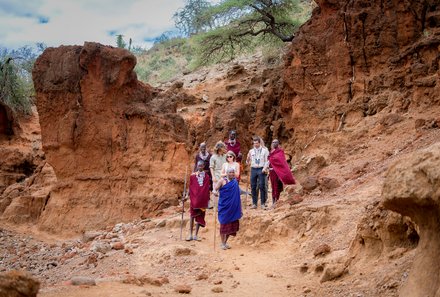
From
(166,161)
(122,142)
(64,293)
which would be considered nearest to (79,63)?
(122,142)

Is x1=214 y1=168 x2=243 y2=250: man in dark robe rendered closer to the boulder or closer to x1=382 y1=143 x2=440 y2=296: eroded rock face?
x1=382 y1=143 x2=440 y2=296: eroded rock face

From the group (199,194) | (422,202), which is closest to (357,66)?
(199,194)

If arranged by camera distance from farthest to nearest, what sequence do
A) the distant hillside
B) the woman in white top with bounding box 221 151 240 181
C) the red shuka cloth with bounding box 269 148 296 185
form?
the distant hillside < the red shuka cloth with bounding box 269 148 296 185 < the woman in white top with bounding box 221 151 240 181

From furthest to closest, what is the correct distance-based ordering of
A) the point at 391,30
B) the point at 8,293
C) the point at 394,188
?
A: the point at 391,30
the point at 394,188
the point at 8,293

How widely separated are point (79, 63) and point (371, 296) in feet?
38.9

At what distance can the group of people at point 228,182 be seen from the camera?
8977 millimetres

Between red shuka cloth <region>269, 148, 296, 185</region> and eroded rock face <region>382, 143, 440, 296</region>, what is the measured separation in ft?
21.3

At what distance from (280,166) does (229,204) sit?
7.23 feet

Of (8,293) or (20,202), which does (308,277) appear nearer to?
(8,293)

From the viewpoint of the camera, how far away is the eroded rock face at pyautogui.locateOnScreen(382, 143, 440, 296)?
3.68 m

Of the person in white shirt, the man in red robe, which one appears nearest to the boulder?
the person in white shirt

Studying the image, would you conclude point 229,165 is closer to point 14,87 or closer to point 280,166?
point 280,166

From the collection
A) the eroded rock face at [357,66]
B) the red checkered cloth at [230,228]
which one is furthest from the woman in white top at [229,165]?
the eroded rock face at [357,66]

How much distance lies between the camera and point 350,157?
1217 cm
